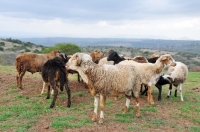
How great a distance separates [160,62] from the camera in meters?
10.7

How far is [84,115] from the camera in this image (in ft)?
27.9

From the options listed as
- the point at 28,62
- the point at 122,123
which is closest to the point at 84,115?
the point at 122,123

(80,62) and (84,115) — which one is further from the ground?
(80,62)

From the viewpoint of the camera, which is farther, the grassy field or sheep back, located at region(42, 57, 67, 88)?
sheep back, located at region(42, 57, 67, 88)

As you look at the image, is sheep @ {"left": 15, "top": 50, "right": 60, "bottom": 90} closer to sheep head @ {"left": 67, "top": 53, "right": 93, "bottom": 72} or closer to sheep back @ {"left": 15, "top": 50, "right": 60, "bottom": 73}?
sheep back @ {"left": 15, "top": 50, "right": 60, "bottom": 73}

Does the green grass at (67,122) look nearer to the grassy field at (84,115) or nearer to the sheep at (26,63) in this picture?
the grassy field at (84,115)

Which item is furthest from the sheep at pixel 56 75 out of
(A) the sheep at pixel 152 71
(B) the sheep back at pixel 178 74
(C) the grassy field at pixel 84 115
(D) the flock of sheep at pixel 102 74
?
(B) the sheep back at pixel 178 74

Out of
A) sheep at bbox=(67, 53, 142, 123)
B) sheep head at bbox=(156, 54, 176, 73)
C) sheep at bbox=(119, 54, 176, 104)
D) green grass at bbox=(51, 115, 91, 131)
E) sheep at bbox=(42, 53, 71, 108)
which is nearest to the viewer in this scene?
green grass at bbox=(51, 115, 91, 131)

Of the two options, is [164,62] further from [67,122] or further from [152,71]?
[67,122]

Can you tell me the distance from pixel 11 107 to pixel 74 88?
4153 millimetres

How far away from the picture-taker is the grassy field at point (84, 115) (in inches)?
294

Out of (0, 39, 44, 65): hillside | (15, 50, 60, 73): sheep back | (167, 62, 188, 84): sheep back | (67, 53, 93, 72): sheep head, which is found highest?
(67, 53, 93, 72): sheep head

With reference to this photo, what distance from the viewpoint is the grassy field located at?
7.48 m

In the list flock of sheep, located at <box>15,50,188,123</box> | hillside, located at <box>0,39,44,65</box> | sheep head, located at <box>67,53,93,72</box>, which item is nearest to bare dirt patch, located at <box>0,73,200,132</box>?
flock of sheep, located at <box>15,50,188,123</box>
